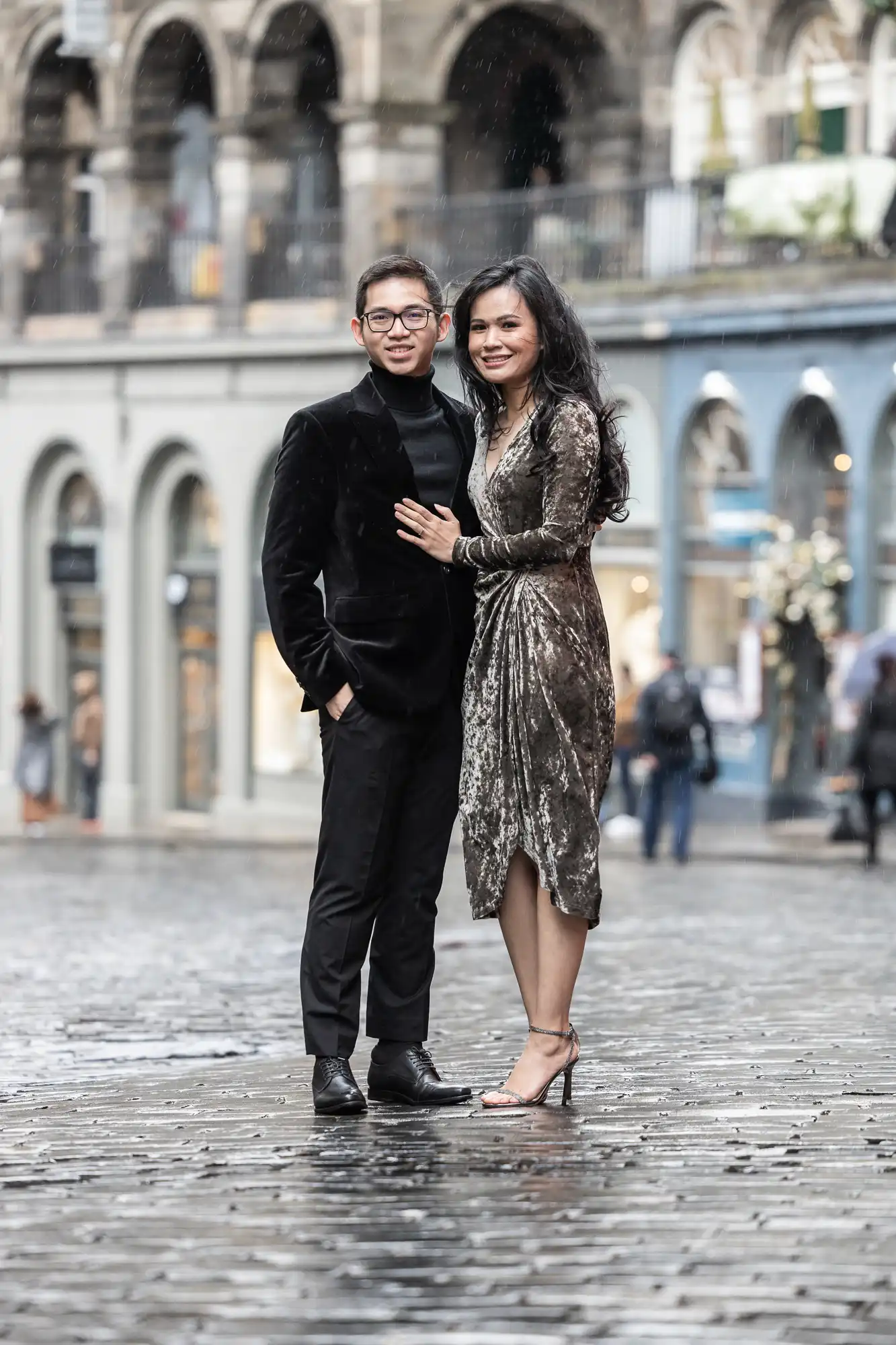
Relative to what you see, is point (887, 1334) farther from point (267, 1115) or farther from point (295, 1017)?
point (295, 1017)

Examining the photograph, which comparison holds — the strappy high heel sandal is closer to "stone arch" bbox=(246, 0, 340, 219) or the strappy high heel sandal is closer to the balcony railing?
the balcony railing

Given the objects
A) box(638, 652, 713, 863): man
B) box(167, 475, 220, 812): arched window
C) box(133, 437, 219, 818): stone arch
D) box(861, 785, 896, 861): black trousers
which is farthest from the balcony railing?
box(861, 785, 896, 861): black trousers

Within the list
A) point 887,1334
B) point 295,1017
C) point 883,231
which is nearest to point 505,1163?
point 887,1334

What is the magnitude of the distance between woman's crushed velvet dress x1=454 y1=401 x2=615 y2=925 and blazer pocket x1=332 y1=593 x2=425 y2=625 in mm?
180

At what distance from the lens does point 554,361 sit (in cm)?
718

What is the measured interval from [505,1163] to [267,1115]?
3.62 feet

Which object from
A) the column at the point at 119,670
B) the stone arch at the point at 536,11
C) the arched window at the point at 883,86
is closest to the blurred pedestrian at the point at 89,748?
the column at the point at 119,670

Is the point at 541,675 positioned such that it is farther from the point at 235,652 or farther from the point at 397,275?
the point at 235,652

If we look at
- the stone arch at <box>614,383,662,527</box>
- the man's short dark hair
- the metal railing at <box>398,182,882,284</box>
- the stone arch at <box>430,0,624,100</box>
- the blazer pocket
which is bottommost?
the blazer pocket

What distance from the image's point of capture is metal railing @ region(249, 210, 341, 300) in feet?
116

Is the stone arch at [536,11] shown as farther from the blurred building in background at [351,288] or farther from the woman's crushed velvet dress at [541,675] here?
the woman's crushed velvet dress at [541,675]

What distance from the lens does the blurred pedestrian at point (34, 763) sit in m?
33.6

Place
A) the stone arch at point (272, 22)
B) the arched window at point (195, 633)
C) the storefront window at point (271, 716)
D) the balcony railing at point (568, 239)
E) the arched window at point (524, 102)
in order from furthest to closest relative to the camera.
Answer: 1. the arched window at point (195, 633)
2. the storefront window at point (271, 716)
3. the arched window at point (524, 102)
4. the stone arch at point (272, 22)
5. the balcony railing at point (568, 239)

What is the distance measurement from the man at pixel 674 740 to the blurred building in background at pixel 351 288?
4757 millimetres
